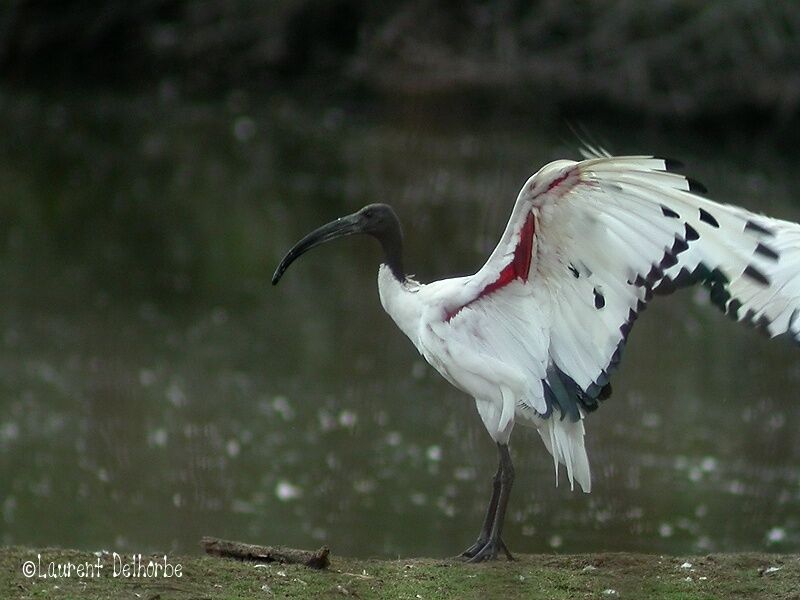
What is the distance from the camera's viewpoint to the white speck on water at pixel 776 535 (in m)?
8.98

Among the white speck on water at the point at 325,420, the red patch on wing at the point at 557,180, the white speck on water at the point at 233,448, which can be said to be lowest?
the red patch on wing at the point at 557,180

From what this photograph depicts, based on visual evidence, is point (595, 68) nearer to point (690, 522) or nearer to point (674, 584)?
point (690, 522)

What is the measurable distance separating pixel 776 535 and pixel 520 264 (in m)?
4.05

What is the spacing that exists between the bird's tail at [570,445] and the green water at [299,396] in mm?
1098

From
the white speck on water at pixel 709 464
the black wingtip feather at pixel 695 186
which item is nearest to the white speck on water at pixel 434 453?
the white speck on water at pixel 709 464

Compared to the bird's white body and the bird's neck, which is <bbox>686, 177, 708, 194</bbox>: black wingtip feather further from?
the bird's neck

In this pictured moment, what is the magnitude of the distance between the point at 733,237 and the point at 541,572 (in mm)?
1470

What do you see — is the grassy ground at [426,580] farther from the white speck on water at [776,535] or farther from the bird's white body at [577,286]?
the white speck on water at [776,535]

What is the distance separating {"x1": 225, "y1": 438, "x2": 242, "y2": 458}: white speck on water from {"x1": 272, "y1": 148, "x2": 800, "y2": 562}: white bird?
389 cm

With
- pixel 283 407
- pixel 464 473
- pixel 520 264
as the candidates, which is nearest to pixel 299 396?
pixel 283 407

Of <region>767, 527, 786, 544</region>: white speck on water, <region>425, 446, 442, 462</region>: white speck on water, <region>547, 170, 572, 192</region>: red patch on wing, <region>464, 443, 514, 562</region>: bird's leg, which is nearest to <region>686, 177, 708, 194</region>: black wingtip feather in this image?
<region>547, 170, 572, 192</region>: red patch on wing

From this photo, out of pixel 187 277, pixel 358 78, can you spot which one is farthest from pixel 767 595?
pixel 358 78

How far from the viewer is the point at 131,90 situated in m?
27.9

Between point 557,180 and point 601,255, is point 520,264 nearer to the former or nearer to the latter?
point 601,255
